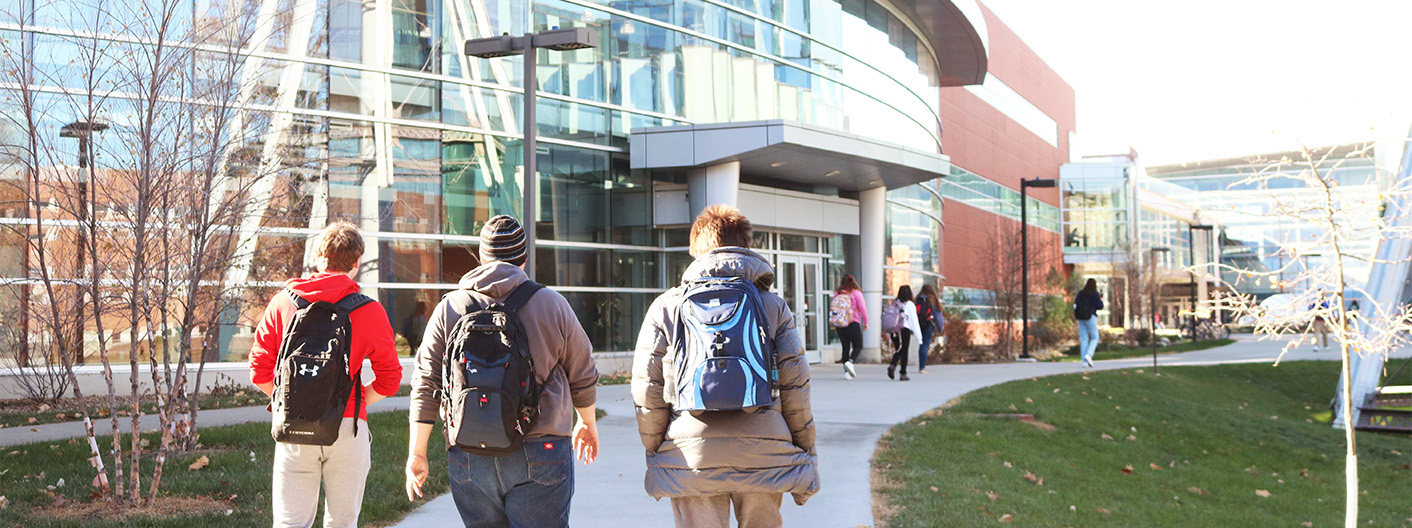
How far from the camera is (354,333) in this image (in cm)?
475


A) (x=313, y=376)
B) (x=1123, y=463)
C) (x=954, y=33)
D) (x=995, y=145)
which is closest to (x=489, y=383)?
(x=313, y=376)

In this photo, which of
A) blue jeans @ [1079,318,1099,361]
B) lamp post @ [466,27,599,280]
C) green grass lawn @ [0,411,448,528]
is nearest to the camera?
green grass lawn @ [0,411,448,528]

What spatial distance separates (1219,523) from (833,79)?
17.1 m

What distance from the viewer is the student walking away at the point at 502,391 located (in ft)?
13.3

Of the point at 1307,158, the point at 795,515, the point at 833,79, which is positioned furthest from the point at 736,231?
the point at 833,79

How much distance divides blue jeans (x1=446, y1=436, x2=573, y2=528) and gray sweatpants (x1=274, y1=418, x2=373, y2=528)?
788 millimetres

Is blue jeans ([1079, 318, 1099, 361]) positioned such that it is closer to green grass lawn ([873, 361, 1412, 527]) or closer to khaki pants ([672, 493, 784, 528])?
green grass lawn ([873, 361, 1412, 527])

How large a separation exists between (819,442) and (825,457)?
0.84m

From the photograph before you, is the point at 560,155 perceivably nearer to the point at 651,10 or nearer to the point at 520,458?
the point at 651,10

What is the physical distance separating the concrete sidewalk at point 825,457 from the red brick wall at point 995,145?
26774 millimetres

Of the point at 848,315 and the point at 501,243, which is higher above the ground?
the point at 501,243

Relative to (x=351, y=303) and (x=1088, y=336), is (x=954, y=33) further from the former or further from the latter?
(x=351, y=303)

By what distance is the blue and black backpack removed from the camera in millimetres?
4152

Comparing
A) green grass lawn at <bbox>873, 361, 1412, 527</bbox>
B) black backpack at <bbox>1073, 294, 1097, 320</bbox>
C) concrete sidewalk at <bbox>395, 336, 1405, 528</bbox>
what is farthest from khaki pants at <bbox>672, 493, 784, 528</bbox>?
black backpack at <bbox>1073, 294, 1097, 320</bbox>
